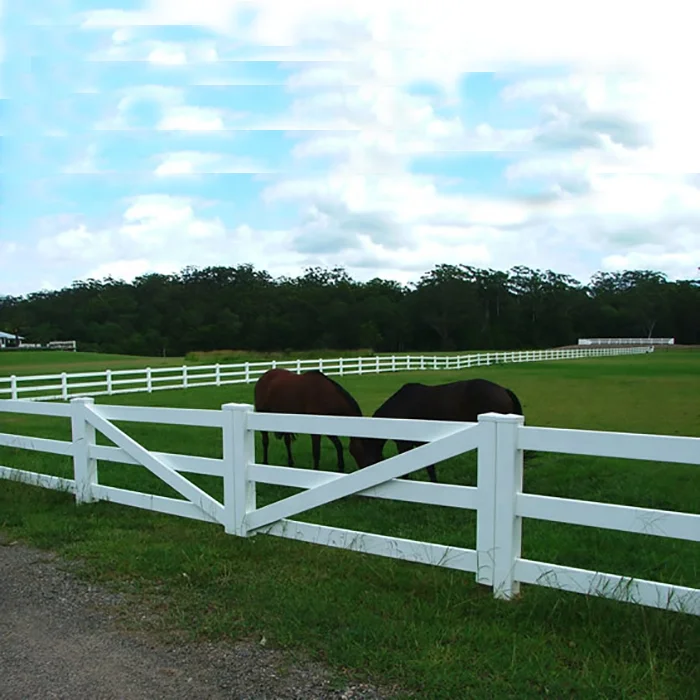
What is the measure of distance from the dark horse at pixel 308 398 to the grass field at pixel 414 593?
166 centimetres

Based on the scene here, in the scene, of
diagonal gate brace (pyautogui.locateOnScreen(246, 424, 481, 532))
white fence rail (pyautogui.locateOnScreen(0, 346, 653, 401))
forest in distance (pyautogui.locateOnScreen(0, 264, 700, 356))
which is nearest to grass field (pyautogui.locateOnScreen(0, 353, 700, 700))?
diagonal gate brace (pyautogui.locateOnScreen(246, 424, 481, 532))

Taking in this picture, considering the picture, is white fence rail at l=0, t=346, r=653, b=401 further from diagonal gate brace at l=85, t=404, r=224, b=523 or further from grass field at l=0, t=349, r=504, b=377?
diagonal gate brace at l=85, t=404, r=224, b=523

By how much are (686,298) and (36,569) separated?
11220 centimetres

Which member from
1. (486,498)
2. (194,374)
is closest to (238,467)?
(486,498)

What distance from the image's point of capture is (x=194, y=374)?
1158 inches

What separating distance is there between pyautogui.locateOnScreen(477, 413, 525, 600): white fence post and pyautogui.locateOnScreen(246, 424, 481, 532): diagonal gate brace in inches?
5.2

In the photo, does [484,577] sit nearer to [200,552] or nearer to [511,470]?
[511,470]

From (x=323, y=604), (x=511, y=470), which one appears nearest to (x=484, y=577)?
(x=511, y=470)

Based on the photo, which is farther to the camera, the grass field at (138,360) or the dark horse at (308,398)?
the grass field at (138,360)

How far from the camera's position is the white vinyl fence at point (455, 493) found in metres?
3.68

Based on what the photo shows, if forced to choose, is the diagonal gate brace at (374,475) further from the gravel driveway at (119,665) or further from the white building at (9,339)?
the white building at (9,339)

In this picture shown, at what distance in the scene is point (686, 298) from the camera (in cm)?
10419

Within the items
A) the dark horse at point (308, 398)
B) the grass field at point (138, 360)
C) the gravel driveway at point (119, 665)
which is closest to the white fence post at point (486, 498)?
the gravel driveway at point (119, 665)

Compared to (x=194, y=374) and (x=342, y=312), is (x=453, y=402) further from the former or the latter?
(x=342, y=312)
